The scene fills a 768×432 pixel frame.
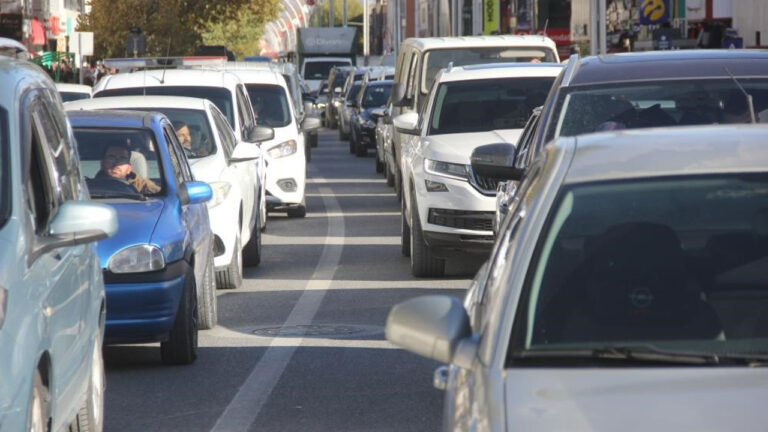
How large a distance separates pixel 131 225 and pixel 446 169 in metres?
5.26

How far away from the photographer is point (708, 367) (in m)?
4.33

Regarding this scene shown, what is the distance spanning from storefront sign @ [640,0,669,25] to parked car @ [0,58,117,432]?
33.7 metres

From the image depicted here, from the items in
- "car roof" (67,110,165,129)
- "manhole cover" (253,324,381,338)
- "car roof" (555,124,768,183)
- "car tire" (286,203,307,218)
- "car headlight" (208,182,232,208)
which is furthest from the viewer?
"car tire" (286,203,307,218)

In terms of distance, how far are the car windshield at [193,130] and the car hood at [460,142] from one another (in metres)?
1.94

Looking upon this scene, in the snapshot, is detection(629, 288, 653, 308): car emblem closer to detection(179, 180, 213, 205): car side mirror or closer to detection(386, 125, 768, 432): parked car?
detection(386, 125, 768, 432): parked car

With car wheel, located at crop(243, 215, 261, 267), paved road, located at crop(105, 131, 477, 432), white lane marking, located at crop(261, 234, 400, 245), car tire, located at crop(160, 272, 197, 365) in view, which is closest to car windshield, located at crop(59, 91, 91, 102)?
white lane marking, located at crop(261, 234, 400, 245)

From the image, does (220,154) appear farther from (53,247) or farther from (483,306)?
(483,306)

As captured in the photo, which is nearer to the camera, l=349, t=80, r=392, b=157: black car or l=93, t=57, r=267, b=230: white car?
l=93, t=57, r=267, b=230: white car

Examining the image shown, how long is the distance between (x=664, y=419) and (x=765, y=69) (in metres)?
4.92

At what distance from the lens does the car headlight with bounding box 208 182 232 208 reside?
13674 mm

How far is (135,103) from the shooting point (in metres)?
14.6

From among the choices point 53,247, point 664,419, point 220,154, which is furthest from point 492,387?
point 220,154

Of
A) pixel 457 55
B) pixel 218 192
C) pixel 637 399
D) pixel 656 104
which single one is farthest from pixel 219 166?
pixel 637 399

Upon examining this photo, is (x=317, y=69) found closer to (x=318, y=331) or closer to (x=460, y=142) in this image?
(x=460, y=142)
